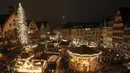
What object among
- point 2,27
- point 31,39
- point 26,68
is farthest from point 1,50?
point 31,39

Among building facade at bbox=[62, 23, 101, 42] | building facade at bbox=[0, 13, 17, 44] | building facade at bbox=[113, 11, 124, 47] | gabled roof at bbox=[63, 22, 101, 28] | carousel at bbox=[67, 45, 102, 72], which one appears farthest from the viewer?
gabled roof at bbox=[63, 22, 101, 28]

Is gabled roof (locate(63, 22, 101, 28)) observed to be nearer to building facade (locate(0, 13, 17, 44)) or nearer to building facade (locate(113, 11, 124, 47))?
building facade (locate(113, 11, 124, 47))

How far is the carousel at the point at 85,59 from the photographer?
876 inches

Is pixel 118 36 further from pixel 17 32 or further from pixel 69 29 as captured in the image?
pixel 69 29

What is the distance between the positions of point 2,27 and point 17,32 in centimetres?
593

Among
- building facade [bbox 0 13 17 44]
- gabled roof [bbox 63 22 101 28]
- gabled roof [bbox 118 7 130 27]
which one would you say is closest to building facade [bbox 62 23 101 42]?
gabled roof [bbox 63 22 101 28]

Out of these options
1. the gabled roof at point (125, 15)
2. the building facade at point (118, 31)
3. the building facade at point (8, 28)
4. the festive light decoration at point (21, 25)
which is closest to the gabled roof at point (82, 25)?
the building facade at point (118, 31)

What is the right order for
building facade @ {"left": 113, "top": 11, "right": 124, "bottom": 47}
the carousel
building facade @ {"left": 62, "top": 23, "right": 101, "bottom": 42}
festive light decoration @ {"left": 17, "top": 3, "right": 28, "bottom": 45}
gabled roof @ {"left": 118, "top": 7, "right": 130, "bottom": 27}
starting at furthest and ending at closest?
building facade @ {"left": 62, "top": 23, "right": 101, "bottom": 42} < building facade @ {"left": 113, "top": 11, "right": 124, "bottom": 47} < gabled roof @ {"left": 118, "top": 7, "right": 130, "bottom": 27} < festive light decoration @ {"left": 17, "top": 3, "right": 28, "bottom": 45} < the carousel

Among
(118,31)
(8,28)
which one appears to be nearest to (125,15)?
(118,31)

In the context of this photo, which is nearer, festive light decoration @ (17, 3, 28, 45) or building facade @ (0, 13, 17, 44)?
building facade @ (0, 13, 17, 44)

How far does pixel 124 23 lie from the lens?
44719mm

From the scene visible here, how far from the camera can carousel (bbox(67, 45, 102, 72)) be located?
73.0ft

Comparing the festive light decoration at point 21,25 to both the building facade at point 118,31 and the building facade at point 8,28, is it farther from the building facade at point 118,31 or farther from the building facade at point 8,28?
the building facade at point 118,31

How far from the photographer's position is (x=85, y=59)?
22.3 metres
